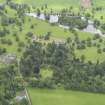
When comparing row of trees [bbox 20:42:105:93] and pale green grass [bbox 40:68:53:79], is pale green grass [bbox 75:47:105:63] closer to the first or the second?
row of trees [bbox 20:42:105:93]

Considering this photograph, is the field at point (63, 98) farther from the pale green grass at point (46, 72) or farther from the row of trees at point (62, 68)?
the pale green grass at point (46, 72)

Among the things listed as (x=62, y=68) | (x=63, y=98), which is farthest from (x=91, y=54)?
(x=63, y=98)

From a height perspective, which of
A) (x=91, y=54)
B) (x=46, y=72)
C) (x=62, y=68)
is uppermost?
(x=91, y=54)

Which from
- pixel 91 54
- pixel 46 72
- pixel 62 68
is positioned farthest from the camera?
pixel 91 54

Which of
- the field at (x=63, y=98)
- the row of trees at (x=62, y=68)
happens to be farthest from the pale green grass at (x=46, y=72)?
the field at (x=63, y=98)

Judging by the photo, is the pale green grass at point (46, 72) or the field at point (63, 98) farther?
the pale green grass at point (46, 72)

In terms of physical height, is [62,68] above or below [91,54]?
below

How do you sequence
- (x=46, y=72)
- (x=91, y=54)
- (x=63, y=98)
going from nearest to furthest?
(x=63, y=98), (x=46, y=72), (x=91, y=54)

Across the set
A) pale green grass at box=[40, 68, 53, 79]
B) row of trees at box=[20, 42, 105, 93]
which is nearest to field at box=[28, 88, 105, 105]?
row of trees at box=[20, 42, 105, 93]

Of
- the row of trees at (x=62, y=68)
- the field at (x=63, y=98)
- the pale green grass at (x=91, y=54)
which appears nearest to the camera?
the field at (x=63, y=98)

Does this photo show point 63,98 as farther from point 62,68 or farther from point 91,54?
point 91,54
